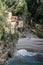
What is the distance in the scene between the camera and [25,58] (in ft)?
34.8

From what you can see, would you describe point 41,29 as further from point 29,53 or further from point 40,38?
point 29,53

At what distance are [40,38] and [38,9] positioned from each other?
2.21 metres

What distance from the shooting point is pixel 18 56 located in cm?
1089

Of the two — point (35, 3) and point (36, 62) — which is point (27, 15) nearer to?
point (35, 3)

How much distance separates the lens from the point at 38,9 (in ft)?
53.5

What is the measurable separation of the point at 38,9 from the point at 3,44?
7436mm

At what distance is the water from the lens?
32.9 feet

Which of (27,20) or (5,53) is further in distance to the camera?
(27,20)

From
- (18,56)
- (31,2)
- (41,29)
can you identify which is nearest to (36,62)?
(18,56)

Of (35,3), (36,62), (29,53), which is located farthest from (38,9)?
(36,62)

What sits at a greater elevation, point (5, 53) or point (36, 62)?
point (5, 53)

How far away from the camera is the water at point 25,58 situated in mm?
10016

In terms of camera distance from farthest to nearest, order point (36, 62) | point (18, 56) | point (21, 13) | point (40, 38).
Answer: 1. point (21, 13)
2. point (40, 38)
3. point (18, 56)
4. point (36, 62)

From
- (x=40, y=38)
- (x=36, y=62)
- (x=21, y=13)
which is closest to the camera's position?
(x=36, y=62)
